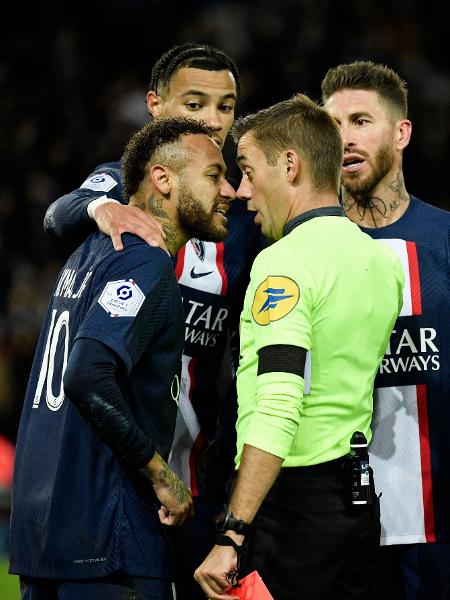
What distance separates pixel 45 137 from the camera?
10.2m

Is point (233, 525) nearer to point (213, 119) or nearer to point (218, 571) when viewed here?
point (218, 571)

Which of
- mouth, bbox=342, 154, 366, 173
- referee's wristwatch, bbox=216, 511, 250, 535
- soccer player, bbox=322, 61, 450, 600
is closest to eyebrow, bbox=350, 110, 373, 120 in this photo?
mouth, bbox=342, 154, 366, 173

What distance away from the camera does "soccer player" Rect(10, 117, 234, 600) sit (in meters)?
3.13

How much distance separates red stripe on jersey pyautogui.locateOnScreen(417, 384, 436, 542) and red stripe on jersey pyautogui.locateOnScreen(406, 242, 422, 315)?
295mm

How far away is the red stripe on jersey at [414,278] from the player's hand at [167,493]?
132 centimetres

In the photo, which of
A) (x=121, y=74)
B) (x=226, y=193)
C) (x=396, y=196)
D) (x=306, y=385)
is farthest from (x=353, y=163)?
(x=121, y=74)

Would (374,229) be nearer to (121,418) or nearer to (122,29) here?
(121,418)

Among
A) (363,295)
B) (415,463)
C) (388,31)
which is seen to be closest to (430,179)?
(388,31)

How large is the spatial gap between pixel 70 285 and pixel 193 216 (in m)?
0.47

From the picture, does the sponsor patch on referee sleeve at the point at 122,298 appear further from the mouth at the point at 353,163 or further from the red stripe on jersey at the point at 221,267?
the mouth at the point at 353,163

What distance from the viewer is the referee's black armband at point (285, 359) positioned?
3.15m

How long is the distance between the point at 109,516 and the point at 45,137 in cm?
740

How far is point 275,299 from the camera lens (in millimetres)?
3188

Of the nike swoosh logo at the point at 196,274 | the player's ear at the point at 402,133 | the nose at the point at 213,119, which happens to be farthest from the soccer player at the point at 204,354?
the player's ear at the point at 402,133
